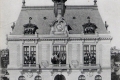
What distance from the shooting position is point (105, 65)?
1837 inches

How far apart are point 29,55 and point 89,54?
8.31 meters

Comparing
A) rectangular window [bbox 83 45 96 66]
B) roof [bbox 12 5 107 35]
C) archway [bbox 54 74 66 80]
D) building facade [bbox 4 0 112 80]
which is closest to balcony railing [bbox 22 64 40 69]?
building facade [bbox 4 0 112 80]

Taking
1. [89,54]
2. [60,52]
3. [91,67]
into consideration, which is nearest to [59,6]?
[60,52]

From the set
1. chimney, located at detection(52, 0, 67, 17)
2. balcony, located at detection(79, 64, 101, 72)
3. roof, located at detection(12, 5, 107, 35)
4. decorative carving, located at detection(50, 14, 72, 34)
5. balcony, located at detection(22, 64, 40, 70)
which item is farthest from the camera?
chimney, located at detection(52, 0, 67, 17)

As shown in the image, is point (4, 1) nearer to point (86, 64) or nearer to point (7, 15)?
point (7, 15)

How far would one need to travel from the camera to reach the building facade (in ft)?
152

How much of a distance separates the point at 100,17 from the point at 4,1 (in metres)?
14.4

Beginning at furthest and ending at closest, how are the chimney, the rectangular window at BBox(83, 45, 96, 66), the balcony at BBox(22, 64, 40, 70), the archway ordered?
the chimney → the archway → the rectangular window at BBox(83, 45, 96, 66) → the balcony at BBox(22, 64, 40, 70)

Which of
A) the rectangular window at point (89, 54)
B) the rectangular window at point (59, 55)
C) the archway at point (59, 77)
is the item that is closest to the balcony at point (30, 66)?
the rectangular window at point (59, 55)

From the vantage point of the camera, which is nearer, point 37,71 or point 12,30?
point 37,71

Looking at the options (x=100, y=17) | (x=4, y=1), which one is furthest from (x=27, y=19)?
(x=100, y=17)

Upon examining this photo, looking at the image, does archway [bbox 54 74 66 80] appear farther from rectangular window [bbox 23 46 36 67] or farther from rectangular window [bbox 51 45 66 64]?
rectangular window [bbox 23 46 36 67]

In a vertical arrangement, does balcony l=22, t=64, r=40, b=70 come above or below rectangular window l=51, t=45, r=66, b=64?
below

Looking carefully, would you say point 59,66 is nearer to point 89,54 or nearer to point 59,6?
point 89,54
